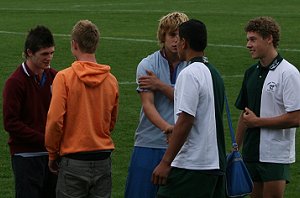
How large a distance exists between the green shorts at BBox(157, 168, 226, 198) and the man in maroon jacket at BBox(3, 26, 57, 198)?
1170 mm

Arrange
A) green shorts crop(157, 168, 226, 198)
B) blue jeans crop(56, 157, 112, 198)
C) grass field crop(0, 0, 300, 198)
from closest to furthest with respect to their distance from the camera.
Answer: green shorts crop(157, 168, 226, 198) → blue jeans crop(56, 157, 112, 198) → grass field crop(0, 0, 300, 198)

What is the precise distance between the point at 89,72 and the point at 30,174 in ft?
3.38

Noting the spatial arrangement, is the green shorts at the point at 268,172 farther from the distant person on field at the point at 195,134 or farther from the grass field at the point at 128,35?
the grass field at the point at 128,35

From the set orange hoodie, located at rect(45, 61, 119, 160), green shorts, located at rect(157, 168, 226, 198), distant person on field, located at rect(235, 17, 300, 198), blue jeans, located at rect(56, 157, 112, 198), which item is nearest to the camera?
green shorts, located at rect(157, 168, 226, 198)

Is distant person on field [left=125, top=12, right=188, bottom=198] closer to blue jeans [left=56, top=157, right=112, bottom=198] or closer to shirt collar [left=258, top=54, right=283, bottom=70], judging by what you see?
blue jeans [left=56, top=157, right=112, bottom=198]

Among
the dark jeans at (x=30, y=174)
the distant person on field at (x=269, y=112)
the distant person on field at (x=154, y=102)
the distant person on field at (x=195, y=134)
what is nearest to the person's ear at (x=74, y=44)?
the distant person on field at (x=154, y=102)

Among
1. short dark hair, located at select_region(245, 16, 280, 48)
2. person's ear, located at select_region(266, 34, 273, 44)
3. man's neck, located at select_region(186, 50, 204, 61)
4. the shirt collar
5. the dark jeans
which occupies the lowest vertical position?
the dark jeans

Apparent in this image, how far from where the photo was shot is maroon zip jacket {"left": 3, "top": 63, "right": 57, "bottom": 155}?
7.45m

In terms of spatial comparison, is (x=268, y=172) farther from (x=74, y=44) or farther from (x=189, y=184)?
(x=74, y=44)

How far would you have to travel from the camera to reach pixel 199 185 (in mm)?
6793

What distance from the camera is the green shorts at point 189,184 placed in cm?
679

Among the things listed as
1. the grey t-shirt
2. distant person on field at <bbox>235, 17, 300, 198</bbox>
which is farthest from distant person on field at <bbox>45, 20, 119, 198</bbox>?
distant person on field at <bbox>235, 17, 300, 198</bbox>

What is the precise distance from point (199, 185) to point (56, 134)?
1.09 m

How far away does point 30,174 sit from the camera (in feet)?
24.9
